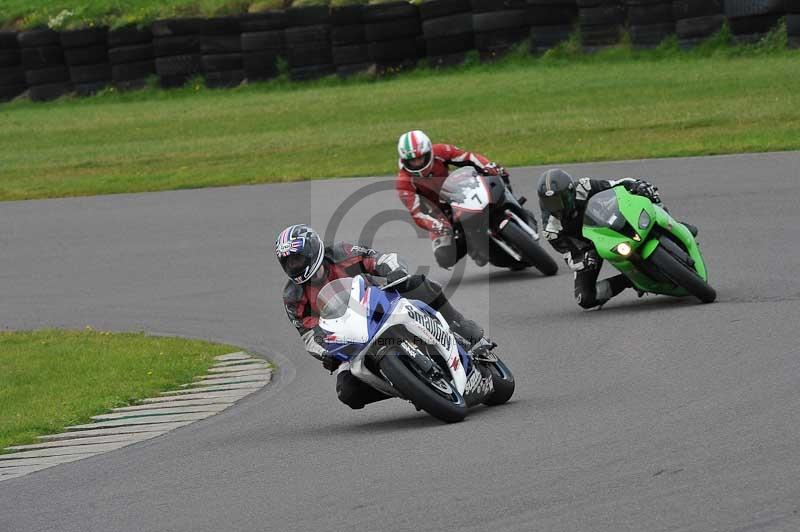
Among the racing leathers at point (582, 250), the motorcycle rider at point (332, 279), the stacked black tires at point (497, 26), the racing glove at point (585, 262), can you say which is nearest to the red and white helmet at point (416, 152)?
A: the racing leathers at point (582, 250)

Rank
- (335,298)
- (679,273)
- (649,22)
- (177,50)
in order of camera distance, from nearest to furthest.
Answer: (335,298)
(679,273)
(649,22)
(177,50)

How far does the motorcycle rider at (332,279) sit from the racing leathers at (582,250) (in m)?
2.78

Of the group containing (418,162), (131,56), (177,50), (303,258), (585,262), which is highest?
(303,258)

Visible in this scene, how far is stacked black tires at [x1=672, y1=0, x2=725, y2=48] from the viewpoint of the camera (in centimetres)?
2683

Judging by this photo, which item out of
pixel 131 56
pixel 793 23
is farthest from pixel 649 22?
pixel 131 56

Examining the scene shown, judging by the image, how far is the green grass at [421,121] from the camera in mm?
21578

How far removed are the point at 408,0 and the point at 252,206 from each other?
12.2 metres

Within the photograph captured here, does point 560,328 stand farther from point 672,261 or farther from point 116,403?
point 116,403

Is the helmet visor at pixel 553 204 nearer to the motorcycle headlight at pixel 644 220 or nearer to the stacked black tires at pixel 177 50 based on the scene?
the motorcycle headlight at pixel 644 220

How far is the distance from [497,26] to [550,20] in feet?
3.95

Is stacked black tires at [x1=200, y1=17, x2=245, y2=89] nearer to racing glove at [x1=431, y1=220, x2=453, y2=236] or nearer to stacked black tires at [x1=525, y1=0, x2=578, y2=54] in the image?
stacked black tires at [x1=525, y1=0, x2=578, y2=54]

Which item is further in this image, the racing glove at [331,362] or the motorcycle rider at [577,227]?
the motorcycle rider at [577,227]

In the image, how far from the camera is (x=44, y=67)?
114 ft

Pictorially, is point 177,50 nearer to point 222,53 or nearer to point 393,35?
point 222,53
